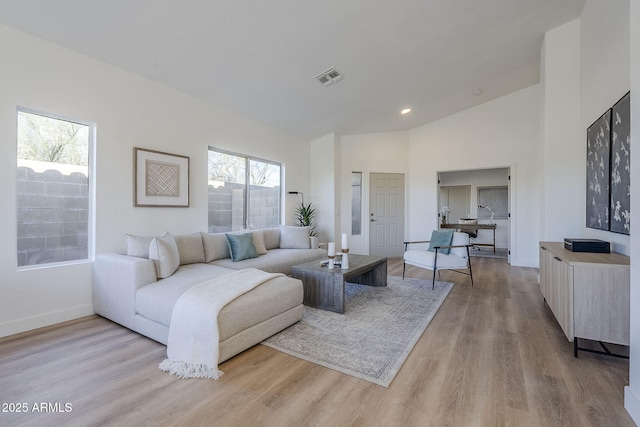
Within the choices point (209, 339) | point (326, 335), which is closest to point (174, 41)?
point (209, 339)

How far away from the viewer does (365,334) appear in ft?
7.91

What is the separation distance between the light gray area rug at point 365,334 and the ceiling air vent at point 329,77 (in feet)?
9.42

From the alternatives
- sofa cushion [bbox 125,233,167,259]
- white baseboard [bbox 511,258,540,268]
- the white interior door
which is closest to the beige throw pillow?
sofa cushion [bbox 125,233,167,259]

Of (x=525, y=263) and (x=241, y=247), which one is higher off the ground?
(x=241, y=247)

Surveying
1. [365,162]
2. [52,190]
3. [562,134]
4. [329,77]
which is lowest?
[52,190]

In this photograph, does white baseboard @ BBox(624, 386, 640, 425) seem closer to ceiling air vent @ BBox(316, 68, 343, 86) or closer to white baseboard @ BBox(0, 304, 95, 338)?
ceiling air vent @ BBox(316, 68, 343, 86)

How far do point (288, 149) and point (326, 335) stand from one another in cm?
398

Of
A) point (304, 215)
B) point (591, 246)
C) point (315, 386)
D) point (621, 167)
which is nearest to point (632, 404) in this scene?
point (591, 246)

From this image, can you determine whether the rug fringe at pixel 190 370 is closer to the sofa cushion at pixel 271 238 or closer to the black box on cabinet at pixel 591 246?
the sofa cushion at pixel 271 238

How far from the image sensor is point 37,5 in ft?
7.39

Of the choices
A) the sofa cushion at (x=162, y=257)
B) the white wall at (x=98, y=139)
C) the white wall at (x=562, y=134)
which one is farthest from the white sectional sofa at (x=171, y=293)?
the white wall at (x=562, y=134)

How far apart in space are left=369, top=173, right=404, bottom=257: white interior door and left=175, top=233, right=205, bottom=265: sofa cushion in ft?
12.8

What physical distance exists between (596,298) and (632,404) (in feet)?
2.42

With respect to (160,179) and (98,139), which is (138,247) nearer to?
(160,179)
